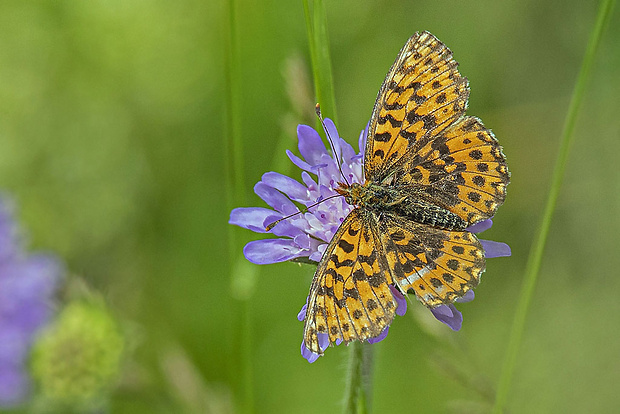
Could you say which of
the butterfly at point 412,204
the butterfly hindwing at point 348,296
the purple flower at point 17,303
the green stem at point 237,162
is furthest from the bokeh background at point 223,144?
the butterfly hindwing at point 348,296

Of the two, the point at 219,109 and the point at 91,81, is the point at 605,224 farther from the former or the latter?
the point at 91,81

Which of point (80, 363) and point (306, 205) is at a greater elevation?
point (306, 205)

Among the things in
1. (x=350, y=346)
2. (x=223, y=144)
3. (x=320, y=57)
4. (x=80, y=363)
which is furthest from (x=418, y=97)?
(x=223, y=144)

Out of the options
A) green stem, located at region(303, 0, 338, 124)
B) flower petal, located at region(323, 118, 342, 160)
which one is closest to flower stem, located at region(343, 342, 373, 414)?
flower petal, located at region(323, 118, 342, 160)

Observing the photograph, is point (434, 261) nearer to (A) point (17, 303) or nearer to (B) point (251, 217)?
(B) point (251, 217)

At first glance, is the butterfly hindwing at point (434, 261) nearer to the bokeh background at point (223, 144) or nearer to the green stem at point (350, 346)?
the green stem at point (350, 346)

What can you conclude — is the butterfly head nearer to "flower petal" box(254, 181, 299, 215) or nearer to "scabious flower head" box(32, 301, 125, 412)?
"flower petal" box(254, 181, 299, 215)

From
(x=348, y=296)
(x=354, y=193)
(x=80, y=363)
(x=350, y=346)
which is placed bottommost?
(x=80, y=363)
